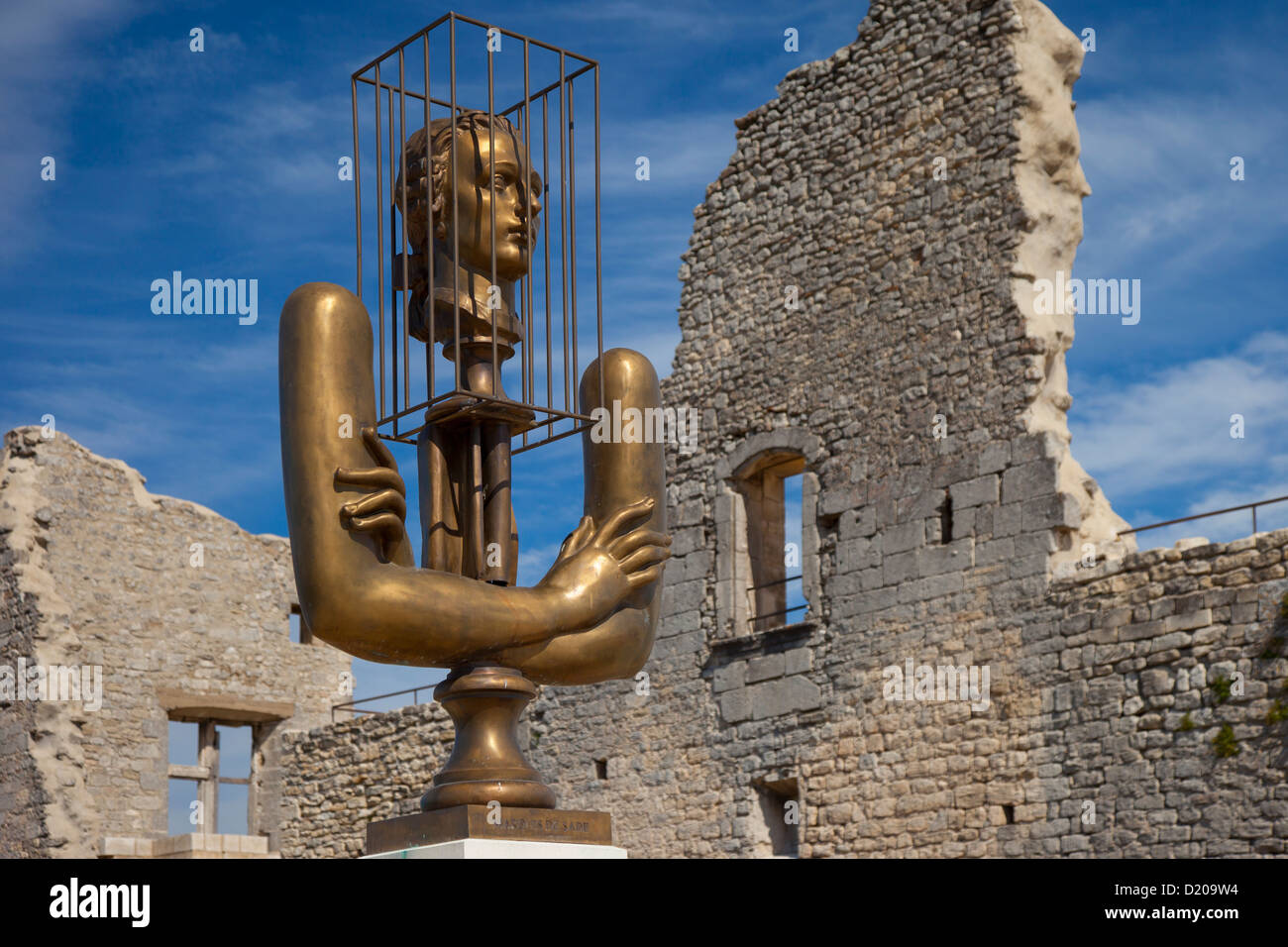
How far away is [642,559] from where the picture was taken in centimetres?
484

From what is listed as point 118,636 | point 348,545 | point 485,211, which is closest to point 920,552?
point 485,211

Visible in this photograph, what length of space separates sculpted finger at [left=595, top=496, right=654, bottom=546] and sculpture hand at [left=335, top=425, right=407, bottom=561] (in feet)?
2.07

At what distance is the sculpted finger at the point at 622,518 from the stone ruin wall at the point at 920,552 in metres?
6.32

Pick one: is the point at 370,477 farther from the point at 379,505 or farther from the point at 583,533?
the point at 583,533

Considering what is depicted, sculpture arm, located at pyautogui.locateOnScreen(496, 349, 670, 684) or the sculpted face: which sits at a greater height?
the sculpted face

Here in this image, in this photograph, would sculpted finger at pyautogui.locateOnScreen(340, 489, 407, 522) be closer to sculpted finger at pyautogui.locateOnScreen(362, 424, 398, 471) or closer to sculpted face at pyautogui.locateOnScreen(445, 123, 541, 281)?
sculpted finger at pyautogui.locateOnScreen(362, 424, 398, 471)

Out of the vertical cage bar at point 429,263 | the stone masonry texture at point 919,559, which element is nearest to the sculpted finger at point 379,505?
the vertical cage bar at point 429,263

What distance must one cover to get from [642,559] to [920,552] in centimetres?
764

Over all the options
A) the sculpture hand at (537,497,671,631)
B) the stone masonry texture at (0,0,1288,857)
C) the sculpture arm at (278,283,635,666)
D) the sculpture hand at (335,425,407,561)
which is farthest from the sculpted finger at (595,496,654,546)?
the stone masonry texture at (0,0,1288,857)

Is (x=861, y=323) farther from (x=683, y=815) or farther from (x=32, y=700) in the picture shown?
(x=32, y=700)

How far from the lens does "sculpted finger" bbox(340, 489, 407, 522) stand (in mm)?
4270

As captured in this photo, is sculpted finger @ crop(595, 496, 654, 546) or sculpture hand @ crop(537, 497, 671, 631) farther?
sculpted finger @ crop(595, 496, 654, 546)

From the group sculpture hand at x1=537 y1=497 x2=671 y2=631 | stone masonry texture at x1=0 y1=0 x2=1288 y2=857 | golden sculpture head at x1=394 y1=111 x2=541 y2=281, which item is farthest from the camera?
stone masonry texture at x1=0 y1=0 x2=1288 y2=857

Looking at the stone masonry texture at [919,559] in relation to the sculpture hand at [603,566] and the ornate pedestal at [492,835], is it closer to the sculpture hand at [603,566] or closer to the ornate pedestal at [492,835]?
the sculpture hand at [603,566]
